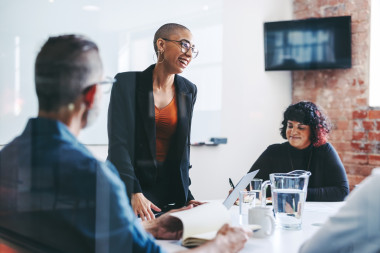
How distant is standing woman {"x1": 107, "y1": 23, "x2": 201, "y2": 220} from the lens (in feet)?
5.84

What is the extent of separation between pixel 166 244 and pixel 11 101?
54 cm

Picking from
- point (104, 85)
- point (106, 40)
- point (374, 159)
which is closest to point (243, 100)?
point (374, 159)

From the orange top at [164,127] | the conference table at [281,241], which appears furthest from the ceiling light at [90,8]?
the conference table at [281,241]

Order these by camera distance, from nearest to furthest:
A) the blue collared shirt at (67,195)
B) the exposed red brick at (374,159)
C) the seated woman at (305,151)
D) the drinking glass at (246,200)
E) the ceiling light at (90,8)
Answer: the blue collared shirt at (67,195) < the drinking glass at (246,200) < the ceiling light at (90,8) < the seated woman at (305,151) < the exposed red brick at (374,159)

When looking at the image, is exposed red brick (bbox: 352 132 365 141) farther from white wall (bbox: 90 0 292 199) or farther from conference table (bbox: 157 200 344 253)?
conference table (bbox: 157 200 344 253)

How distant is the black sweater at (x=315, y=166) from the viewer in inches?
71.9

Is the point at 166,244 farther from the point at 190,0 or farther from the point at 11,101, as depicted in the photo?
the point at 190,0

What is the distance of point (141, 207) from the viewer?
149 cm

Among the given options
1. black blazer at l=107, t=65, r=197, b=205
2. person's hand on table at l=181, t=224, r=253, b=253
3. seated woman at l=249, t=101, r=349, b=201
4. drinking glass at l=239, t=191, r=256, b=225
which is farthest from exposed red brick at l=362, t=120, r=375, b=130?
person's hand on table at l=181, t=224, r=253, b=253

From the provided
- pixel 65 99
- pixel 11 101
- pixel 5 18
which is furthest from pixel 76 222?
pixel 5 18

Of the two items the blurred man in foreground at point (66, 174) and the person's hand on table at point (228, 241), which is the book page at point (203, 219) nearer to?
the person's hand on table at point (228, 241)

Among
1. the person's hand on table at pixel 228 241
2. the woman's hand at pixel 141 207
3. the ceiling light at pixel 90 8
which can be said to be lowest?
the woman's hand at pixel 141 207

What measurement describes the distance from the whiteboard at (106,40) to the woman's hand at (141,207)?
0.25 m

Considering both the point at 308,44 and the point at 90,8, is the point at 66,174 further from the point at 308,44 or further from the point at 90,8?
the point at 308,44
